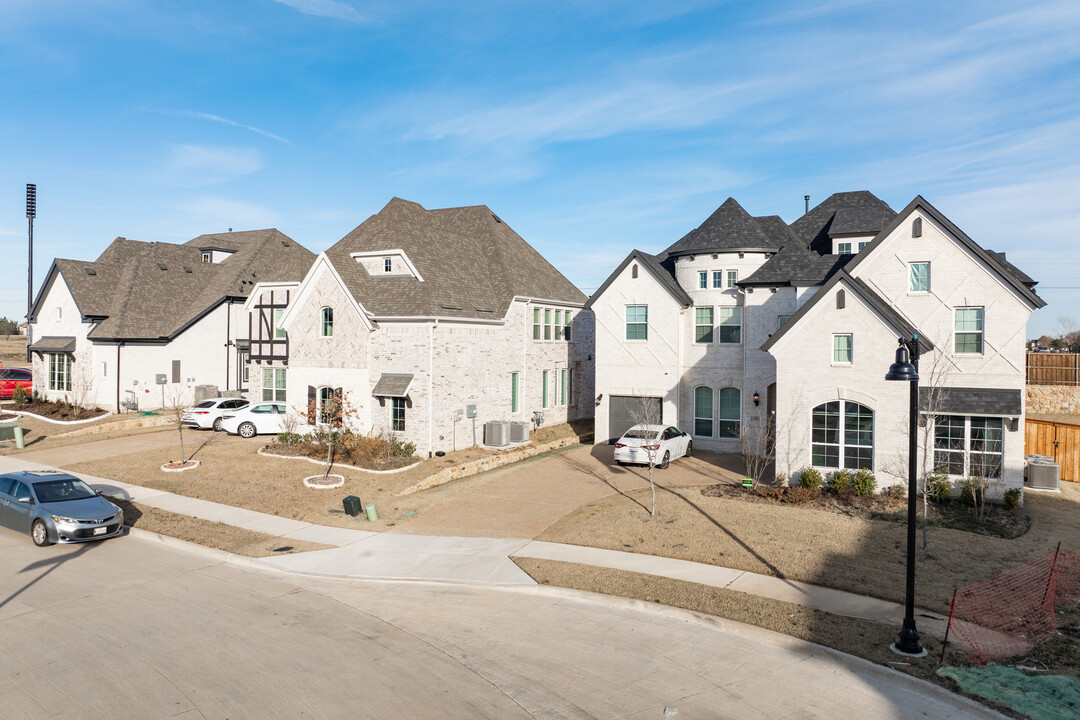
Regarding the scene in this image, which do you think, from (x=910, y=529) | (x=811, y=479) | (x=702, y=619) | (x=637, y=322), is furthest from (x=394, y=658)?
(x=637, y=322)

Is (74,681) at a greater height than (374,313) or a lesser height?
lesser

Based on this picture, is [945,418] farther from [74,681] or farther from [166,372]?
[166,372]

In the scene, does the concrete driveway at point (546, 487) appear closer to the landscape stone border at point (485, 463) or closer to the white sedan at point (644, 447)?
the white sedan at point (644, 447)

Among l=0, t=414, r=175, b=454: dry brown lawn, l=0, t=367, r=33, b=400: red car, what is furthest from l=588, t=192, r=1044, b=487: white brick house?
l=0, t=367, r=33, b=400: red car

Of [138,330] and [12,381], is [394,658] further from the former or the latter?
[12,381]

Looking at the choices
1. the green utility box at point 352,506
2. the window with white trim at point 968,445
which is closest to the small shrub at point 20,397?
the green utility box at point 352,506

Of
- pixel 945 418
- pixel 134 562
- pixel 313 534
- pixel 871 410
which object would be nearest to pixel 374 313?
pixel 313 534
